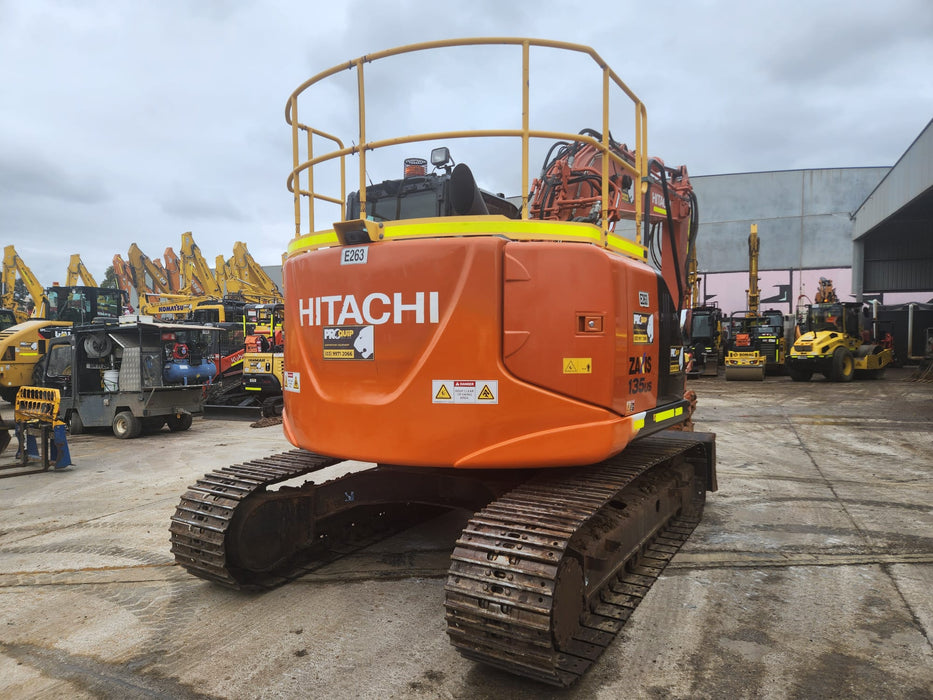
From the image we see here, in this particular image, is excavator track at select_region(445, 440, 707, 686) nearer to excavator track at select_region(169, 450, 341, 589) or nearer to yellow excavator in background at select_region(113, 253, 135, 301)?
excavator track at select_region(169, 450, 341, 589)

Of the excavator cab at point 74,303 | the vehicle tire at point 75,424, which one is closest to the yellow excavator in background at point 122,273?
the excavator cab at point 74,303

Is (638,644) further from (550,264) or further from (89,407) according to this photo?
(89,407)

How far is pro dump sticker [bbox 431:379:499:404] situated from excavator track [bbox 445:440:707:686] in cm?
56

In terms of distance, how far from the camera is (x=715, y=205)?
34750 millimetres

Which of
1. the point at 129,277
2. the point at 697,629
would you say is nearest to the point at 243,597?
the point at 697,629

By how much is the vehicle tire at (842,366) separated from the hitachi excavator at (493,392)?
19.2m

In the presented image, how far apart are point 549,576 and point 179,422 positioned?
1099cm

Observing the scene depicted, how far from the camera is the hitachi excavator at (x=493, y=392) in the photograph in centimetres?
305

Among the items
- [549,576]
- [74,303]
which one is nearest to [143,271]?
[74,303]

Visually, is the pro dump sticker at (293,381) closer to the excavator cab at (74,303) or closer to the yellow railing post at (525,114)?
the yellow railing post at (525,114)

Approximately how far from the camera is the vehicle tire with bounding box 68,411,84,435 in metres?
12.1

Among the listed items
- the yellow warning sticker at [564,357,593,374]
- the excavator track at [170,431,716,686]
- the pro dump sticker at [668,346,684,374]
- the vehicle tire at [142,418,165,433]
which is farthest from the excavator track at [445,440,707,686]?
the vehicle tire at [142,418,165,433]

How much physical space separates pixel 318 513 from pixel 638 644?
232 centimetres

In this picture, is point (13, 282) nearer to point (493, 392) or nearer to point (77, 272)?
point (77, 272)
